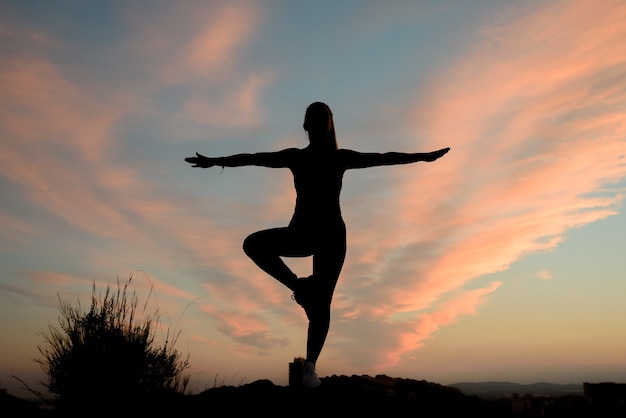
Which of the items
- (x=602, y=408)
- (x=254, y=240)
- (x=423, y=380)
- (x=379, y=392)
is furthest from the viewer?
(x=423, y=380)

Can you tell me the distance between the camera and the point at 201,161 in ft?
19.8

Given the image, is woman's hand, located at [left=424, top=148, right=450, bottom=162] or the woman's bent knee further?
woman's hand, located at [left=424, top=148, right=450, bottom=162]

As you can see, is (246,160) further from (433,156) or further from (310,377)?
(310,377)

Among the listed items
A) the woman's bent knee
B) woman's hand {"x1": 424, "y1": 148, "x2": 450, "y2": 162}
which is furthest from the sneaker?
woman's hand {"x1": 424, "y1": 148, "x2": 450, "y2": 162}

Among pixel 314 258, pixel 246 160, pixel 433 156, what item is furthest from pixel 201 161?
pixel 433 156

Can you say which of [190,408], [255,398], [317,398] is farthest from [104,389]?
[317,398]

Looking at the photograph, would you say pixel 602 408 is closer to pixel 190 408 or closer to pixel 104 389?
pixel 190 408

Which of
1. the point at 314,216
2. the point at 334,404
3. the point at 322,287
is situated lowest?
the point at 334,404

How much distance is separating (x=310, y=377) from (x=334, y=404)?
0.42 m

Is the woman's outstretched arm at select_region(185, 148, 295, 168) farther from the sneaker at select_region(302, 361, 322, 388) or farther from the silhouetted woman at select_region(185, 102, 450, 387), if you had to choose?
the sneaker at select_region(302, 361, 322, 388)

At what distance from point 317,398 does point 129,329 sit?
310cm

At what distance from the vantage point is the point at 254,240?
5.78 meters

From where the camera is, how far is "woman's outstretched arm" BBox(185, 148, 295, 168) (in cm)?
600

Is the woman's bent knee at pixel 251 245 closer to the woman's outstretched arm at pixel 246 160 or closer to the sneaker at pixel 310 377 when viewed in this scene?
the woman's outstretched arm at pixel 246 160
